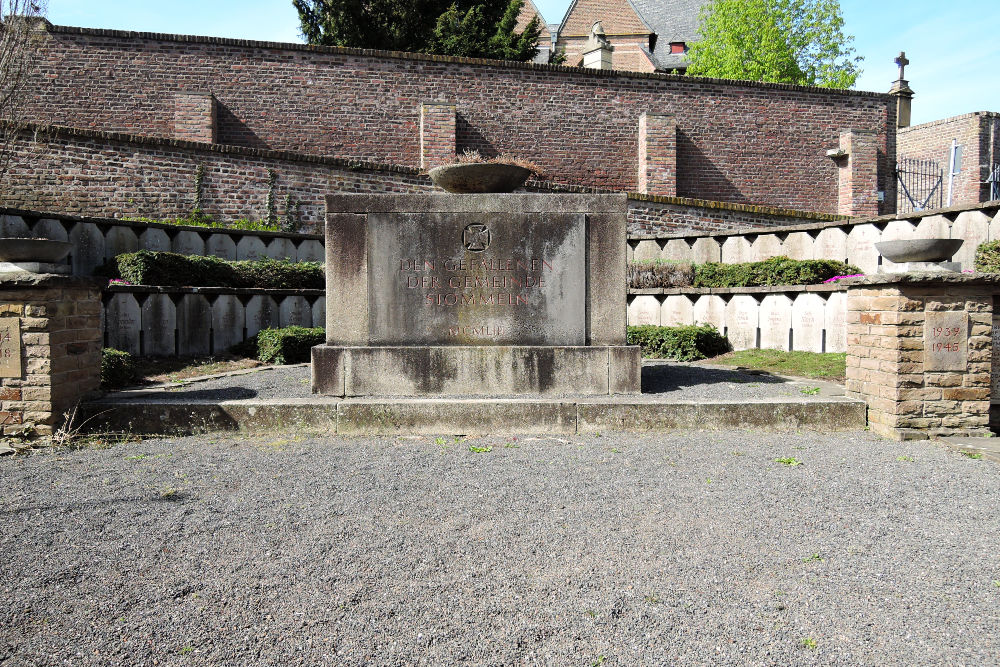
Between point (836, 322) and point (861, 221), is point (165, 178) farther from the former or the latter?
point (861, 221)

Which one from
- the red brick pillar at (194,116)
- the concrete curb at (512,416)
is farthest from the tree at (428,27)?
the concrete curb at (512,416)

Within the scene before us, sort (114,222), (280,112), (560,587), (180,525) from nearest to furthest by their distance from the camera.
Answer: (560,587)
(180,525)
(114,222)
(280,112)

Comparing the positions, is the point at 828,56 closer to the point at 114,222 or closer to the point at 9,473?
the point at 114,222

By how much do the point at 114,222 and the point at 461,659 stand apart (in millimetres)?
10889

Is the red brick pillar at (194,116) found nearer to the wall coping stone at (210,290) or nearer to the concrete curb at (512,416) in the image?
the wall coping stone at (210,290)

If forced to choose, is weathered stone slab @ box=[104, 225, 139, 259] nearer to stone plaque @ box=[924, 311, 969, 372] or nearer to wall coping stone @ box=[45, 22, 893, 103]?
wall coping stone @ box=[45, 22, 893, 103]

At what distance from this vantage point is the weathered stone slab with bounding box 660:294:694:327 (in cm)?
1184

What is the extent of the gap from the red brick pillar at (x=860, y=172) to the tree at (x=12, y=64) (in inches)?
863

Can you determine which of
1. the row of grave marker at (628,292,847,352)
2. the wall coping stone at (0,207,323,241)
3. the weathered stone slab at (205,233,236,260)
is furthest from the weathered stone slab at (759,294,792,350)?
the weathered stone slab at (205,233,236,260)

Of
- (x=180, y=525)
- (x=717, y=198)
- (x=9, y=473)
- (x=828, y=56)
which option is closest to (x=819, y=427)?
(x=180, y=525)

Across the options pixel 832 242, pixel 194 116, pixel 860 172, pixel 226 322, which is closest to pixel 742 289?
pixel 832 242

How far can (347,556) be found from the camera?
303cm

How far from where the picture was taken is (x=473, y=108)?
1958cm

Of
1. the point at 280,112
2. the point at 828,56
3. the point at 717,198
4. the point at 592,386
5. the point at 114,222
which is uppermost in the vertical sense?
the point at 828,56
